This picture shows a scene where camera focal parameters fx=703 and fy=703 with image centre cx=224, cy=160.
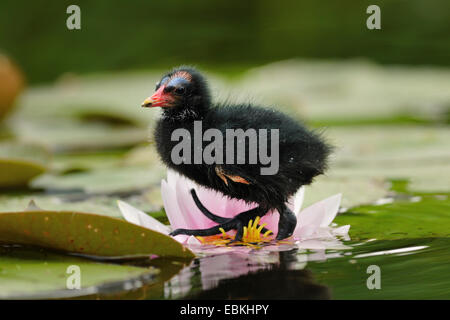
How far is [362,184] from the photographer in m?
2.49

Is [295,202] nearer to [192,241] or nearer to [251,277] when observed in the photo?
[192,241]

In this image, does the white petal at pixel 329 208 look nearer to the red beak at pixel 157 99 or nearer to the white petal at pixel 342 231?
the white petal at pixel 342 231

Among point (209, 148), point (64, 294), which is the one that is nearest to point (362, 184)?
point (209, 148)

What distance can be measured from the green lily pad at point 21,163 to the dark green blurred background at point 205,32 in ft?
11.7

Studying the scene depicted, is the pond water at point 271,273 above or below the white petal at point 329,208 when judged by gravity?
below

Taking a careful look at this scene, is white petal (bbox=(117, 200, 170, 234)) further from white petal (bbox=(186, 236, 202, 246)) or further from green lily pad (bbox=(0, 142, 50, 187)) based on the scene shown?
green lily pad (bbox=(0, 142, 50, 187))

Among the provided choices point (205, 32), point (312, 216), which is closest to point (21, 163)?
point (312, 216)

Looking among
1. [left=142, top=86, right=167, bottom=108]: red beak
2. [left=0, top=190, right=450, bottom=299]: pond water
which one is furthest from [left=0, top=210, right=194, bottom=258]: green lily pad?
[left=142, top=86, right=167, bottom=108]: red beak

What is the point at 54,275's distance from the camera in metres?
1.49

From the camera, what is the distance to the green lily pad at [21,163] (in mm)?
2707

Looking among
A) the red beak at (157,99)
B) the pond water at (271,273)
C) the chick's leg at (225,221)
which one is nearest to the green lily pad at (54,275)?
the pond water at (271,273)

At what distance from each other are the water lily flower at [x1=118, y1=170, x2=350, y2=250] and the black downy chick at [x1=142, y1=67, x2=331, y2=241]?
34mm

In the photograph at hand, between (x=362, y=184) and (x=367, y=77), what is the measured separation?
3.58m

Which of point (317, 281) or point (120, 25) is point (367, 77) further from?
point (317, 281)
